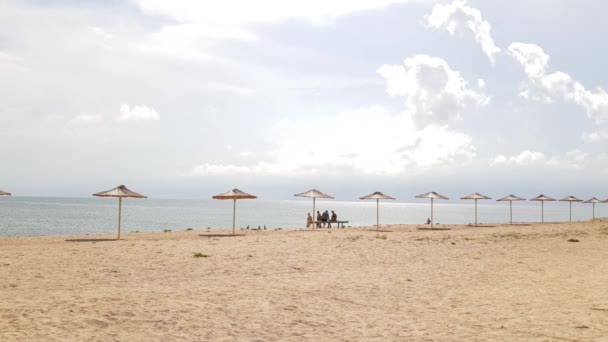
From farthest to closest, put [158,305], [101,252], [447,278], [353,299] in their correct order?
[101,252] → [447,278] → [353,299] → [158,305]

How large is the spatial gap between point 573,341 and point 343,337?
3.17 meters

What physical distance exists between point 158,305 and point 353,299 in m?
3.65

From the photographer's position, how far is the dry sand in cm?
754

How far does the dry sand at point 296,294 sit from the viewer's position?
24.7ft

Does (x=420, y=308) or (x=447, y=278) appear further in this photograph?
(x=447, y=278)

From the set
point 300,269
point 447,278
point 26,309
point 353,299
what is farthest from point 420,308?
point 26,309

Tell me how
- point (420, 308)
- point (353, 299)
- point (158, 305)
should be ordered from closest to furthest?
point (158, 305) < point (420, 308) < point (353, 299)

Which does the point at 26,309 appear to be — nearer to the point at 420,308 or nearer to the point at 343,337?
the point at 343,337

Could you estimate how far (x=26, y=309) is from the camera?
788 cm

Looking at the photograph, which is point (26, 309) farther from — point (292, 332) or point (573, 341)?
point (573, 341)

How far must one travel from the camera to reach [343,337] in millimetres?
7504

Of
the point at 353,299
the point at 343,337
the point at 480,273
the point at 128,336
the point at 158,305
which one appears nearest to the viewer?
the point at 128,336

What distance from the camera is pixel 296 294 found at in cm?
1020

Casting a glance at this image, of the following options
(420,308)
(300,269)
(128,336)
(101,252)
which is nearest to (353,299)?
(420,308)
